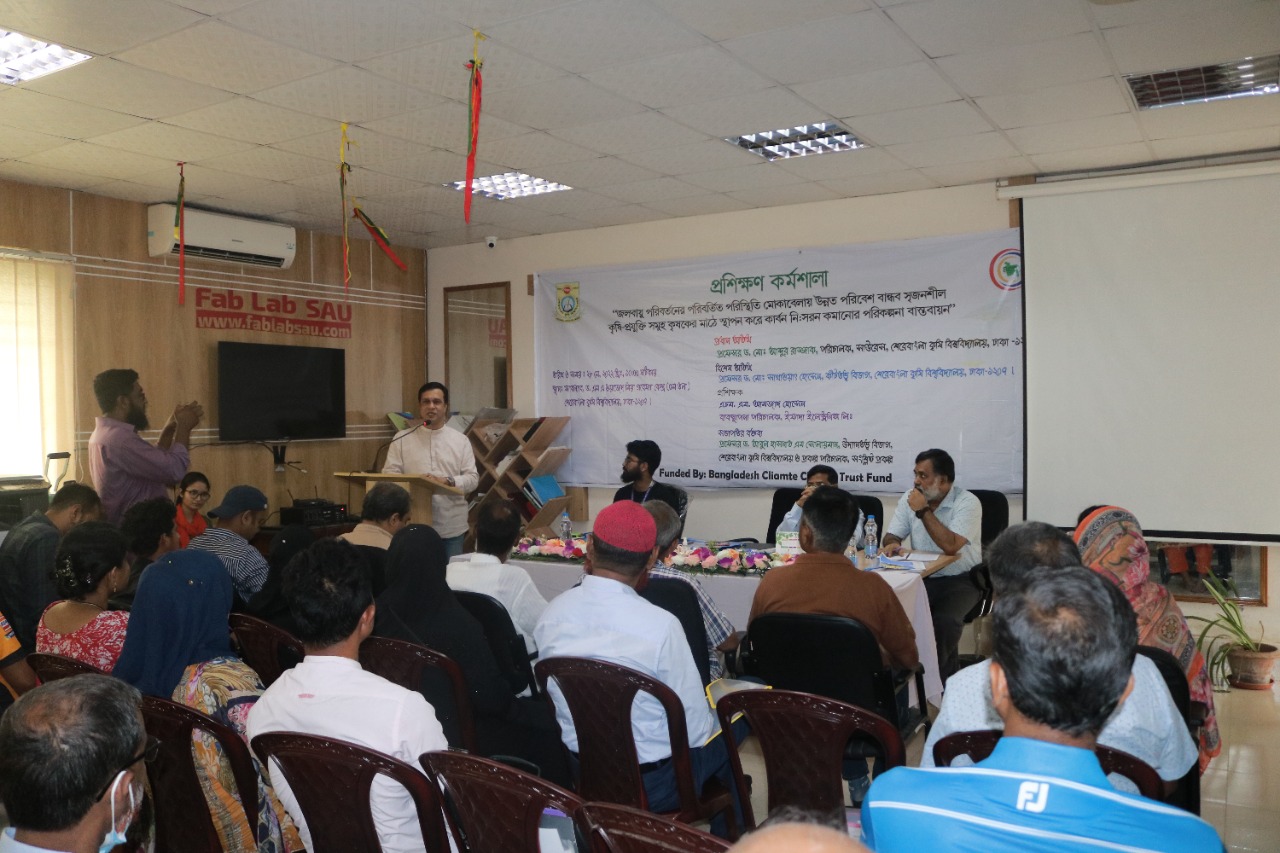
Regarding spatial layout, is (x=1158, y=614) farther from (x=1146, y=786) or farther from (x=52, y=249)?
(x=52, y=249)

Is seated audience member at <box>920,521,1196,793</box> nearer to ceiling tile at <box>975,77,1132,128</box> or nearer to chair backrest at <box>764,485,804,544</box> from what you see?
ceiling tile at <box>975,77,1132,128</box>

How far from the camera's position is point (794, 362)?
6.64 m

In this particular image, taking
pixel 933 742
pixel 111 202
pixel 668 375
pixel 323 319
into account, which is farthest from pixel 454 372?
pixel 933 742

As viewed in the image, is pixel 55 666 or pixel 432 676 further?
pixel 432 676

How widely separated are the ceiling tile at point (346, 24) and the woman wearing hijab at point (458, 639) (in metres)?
1.83

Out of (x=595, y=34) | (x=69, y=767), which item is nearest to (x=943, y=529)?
(x=595, y=34)

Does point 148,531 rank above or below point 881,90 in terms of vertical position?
below

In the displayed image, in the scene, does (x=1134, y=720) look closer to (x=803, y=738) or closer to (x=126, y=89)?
(x=803, y=738)

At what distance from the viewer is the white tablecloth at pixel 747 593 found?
12.9 feet

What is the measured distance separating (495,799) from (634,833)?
0.36 meters

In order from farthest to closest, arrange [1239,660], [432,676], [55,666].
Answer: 1. [1239,660]
2. [432,676]
3. [55,666]

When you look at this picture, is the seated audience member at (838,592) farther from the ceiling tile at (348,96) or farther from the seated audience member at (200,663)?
the ceiling tile at (348,96)

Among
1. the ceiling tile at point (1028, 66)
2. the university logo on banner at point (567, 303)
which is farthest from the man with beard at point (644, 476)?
the ceiling tile at point (1028, 66)

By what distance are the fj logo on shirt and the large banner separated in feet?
16.6
